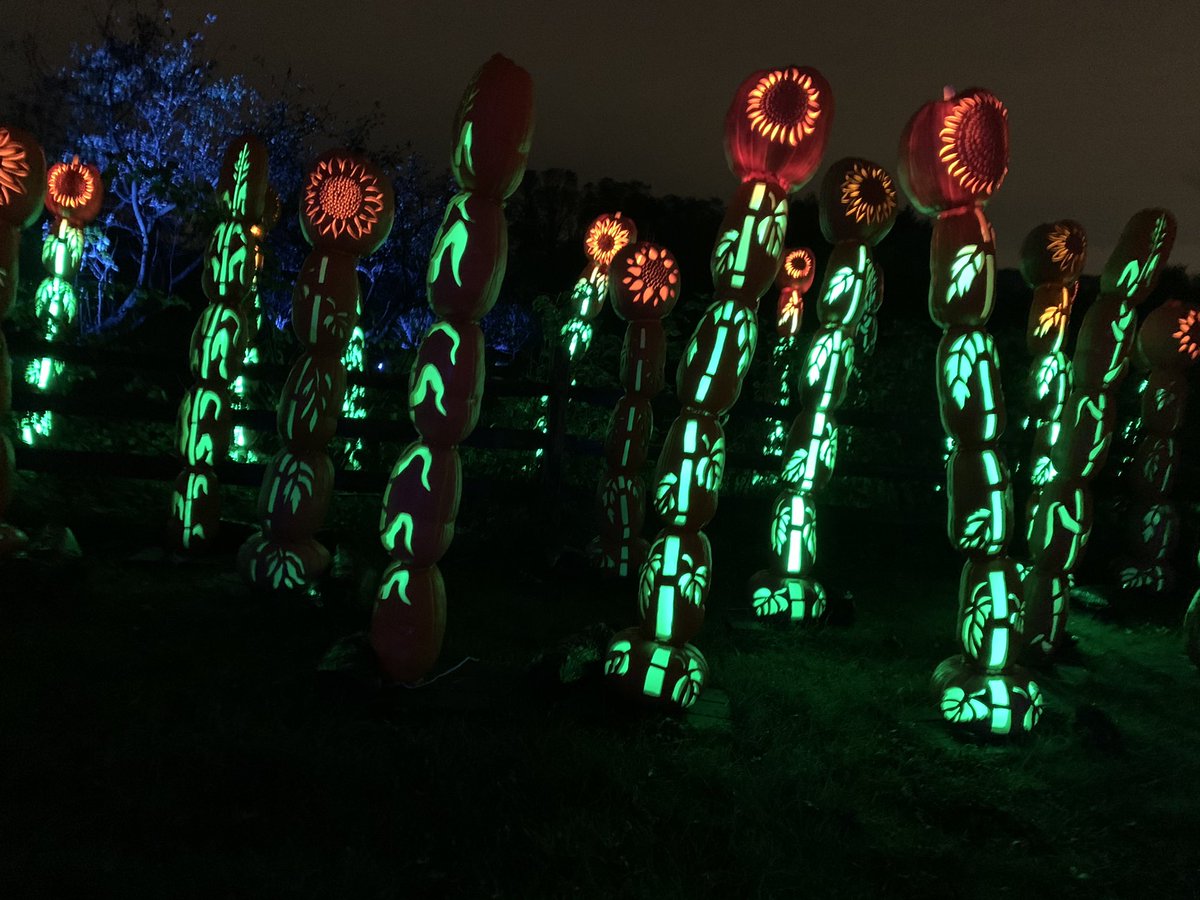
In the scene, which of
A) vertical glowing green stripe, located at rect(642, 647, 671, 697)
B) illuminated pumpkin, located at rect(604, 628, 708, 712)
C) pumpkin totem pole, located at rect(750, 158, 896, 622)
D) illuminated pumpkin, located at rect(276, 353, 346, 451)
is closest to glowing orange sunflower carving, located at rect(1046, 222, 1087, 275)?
pumpkin totem pole, located at rect(750, 158, 896, 622)

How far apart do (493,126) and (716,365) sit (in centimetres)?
137

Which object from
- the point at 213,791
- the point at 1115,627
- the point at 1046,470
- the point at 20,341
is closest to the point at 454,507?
the point at 213,791

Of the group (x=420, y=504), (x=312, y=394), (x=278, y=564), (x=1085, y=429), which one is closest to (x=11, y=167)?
(x=312, y=394)

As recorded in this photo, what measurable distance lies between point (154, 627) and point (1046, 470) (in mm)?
5141

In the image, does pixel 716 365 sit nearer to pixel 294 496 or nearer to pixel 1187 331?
pixel 294 496

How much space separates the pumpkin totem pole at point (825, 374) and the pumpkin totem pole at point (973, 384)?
4.42ft

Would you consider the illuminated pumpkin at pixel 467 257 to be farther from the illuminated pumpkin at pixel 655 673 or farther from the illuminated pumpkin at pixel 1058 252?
the illuminated pumpkin at pixel 1058 252

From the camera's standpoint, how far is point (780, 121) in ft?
12.5

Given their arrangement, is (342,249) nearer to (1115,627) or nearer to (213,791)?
(213,791)

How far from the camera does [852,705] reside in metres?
4.33

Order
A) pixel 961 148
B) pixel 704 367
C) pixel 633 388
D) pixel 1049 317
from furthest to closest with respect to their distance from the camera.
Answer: pixel 633 388
pixel 1049 317
pixel 704 367
pixel 961 148

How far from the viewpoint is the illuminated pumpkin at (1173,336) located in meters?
6.68

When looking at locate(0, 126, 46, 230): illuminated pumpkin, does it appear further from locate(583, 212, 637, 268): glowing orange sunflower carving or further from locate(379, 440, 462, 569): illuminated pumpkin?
locate(583, 212, 637, 268): glowing orange sunflower carving

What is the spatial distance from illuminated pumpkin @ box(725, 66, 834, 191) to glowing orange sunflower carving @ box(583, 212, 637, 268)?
125 inches
